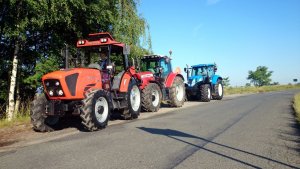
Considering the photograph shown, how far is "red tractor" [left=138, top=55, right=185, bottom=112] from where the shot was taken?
15094 millimetres

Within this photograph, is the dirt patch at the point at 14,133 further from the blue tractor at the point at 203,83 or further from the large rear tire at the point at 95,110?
the blue tractor at the point at 203,83

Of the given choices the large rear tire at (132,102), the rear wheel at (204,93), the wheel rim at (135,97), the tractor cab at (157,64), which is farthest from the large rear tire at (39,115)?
the rear wheel at (204,93)

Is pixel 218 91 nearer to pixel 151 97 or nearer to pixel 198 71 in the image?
pixel 198 71

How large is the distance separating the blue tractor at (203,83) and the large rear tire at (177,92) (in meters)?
3.07

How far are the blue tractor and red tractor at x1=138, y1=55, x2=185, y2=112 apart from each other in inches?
120

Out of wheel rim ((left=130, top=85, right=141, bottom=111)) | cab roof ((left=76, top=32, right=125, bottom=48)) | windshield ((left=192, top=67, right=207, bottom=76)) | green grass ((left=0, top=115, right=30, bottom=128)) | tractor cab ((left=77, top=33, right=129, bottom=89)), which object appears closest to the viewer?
green grass ((left=0, top=115, right=30, bottom=128))

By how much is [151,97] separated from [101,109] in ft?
15.2

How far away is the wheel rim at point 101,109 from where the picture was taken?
10057 mm

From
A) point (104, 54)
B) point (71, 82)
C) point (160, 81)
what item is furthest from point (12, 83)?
point (160, 81)

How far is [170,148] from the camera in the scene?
7.23m

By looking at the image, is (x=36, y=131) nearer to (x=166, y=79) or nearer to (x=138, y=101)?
(x=138, y=101)

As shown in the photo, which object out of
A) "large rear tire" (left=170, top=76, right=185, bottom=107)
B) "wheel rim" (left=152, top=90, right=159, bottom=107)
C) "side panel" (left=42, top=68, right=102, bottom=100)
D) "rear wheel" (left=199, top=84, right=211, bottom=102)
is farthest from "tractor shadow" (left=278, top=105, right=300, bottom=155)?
"rear wheel" (left=199, top=84, right=211, bottom=102)

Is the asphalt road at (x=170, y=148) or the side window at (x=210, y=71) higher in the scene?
the side window at (x=210, y=71)

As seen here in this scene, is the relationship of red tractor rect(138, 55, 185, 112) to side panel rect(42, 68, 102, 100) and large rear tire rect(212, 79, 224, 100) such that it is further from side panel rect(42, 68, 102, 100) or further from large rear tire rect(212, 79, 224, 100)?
large rear tire rect(212, 79, 224, 100)
